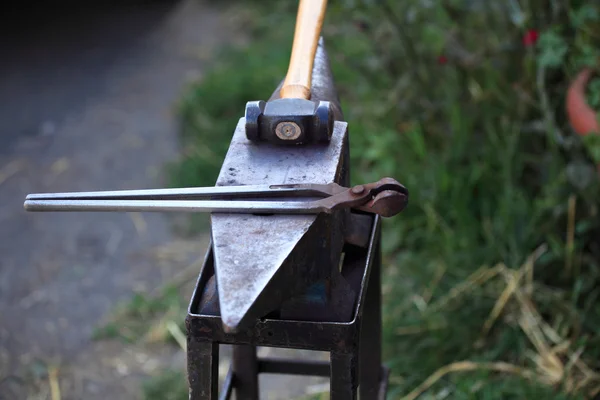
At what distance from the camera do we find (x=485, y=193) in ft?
9.76

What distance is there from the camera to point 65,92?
181 inches

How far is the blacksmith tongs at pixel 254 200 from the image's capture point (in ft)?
3.86

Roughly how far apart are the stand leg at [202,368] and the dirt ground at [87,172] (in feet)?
4.37

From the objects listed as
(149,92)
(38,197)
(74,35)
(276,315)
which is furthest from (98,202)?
(74,35)

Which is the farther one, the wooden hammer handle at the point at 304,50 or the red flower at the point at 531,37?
the red flower at the point at 531,37

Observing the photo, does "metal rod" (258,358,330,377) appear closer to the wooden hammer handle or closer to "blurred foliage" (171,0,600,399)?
"blurred foliage" (171,0,600,399)

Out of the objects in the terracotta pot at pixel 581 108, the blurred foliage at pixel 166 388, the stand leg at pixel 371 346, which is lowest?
the blurred foliage at pixel 166 388

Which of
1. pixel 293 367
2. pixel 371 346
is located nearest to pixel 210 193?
pixel 371 346

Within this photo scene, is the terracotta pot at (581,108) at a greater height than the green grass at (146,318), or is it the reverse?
the terracotta pot at (581,108)

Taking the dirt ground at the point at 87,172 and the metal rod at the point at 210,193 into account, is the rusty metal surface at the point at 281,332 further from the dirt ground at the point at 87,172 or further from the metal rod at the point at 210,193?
the dirt ground at the point at 87,172

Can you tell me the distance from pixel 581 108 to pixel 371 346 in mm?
1180

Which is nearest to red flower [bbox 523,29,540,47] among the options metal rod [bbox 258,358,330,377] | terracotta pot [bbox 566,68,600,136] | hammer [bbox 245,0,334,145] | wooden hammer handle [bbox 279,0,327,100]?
terracotta pot [bbox 566,68,600,136]

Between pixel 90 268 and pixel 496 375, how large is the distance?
176 cm

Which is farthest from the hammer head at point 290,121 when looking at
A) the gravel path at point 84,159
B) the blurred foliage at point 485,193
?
the gravel path at point 84,159
